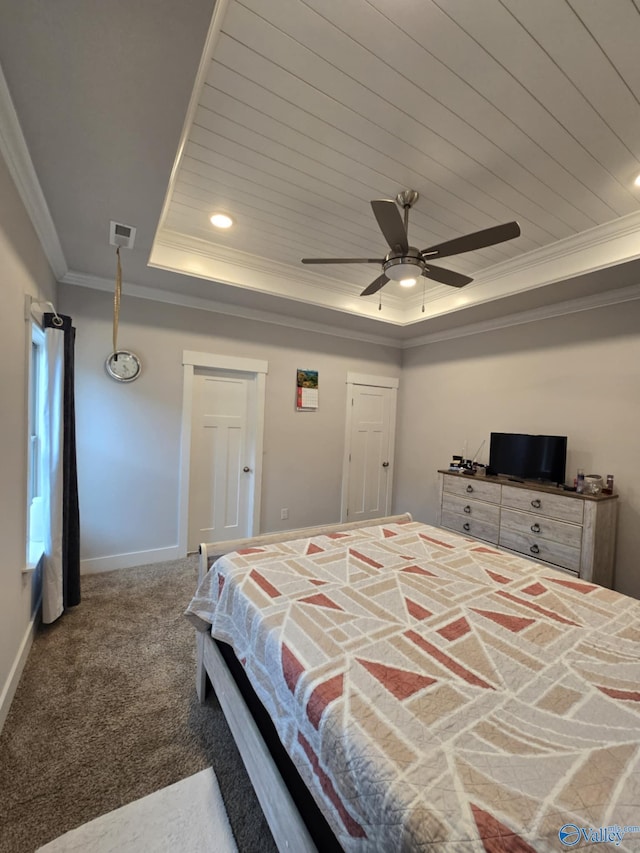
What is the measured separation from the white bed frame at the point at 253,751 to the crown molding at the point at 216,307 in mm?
2437

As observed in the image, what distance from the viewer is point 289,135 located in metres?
1.77

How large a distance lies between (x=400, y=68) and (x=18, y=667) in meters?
3.27

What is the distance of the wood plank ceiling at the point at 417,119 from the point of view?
1269 millimetres

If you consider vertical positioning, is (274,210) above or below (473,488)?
above

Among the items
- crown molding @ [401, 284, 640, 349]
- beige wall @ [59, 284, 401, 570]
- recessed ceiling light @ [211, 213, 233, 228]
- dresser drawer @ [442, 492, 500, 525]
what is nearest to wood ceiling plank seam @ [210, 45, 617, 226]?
crown molding @ [401, 284, 640, 349]

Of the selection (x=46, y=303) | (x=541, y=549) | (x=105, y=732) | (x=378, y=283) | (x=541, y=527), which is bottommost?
(x=105, y=732)

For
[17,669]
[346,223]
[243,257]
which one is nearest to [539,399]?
[346,223]

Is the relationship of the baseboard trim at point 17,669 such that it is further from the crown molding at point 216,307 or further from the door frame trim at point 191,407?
the crown molding at point 216,307

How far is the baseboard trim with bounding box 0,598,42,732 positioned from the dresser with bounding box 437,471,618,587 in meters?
3.37

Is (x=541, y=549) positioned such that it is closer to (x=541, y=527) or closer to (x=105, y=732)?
(x=541, y=527)

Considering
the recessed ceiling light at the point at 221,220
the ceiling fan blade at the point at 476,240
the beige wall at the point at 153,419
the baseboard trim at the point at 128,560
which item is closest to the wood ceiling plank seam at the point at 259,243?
the recessed ceiling light at the point at 221,220

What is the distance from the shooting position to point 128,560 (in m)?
3.24

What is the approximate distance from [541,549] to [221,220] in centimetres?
350

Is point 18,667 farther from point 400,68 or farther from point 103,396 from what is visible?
point 400,68
